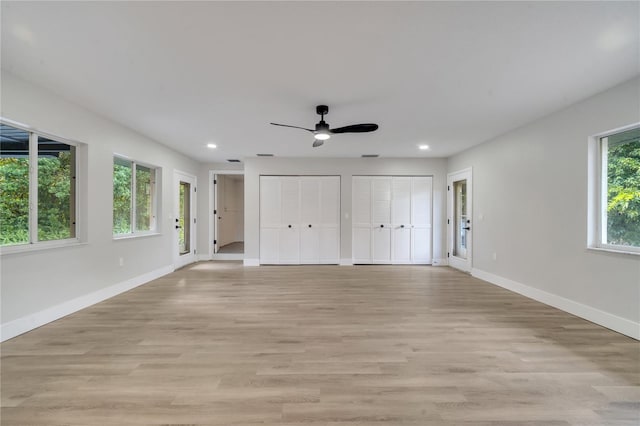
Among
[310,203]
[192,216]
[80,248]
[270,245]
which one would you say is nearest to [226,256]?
[192,216]

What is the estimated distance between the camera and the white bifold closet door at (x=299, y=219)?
6535 mm

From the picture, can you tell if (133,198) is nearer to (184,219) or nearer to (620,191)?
(184,219)

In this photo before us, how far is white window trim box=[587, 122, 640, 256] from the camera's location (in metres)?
3.14

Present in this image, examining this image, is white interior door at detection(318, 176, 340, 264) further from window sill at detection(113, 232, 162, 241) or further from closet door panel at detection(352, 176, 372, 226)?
window sill at detection(113, 232, 162, 241)

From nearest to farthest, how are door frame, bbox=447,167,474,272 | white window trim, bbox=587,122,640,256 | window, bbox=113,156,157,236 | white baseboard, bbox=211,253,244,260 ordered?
white window trim, bbox=587,122,640,256, window, bbox=113,156,157,236, door frame, bbox=447,167,474,272, white baseboard, bbox=211,253,244,260

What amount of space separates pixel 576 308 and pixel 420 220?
3.50 meters

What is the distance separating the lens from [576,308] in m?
3.28

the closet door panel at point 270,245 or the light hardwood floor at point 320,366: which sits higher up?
the closet door panel at point 270,245

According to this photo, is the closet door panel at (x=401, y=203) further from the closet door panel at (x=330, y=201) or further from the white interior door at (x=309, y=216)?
the white interior door at (x=309, y=216)

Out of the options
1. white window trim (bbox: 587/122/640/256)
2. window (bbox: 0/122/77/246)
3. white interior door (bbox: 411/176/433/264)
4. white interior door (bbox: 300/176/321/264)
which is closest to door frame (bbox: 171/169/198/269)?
window (bbox: 0/122/77/246)

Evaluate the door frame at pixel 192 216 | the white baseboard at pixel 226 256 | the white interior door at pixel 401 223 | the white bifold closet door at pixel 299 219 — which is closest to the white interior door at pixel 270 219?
the white bifold closet door at pixel 299 219

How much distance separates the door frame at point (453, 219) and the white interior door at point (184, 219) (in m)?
6.01

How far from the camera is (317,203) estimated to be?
657 cm

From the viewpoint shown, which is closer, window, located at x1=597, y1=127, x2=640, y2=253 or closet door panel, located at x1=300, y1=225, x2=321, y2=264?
window, located at x1=597, y1=127, x2=640, y2=253
